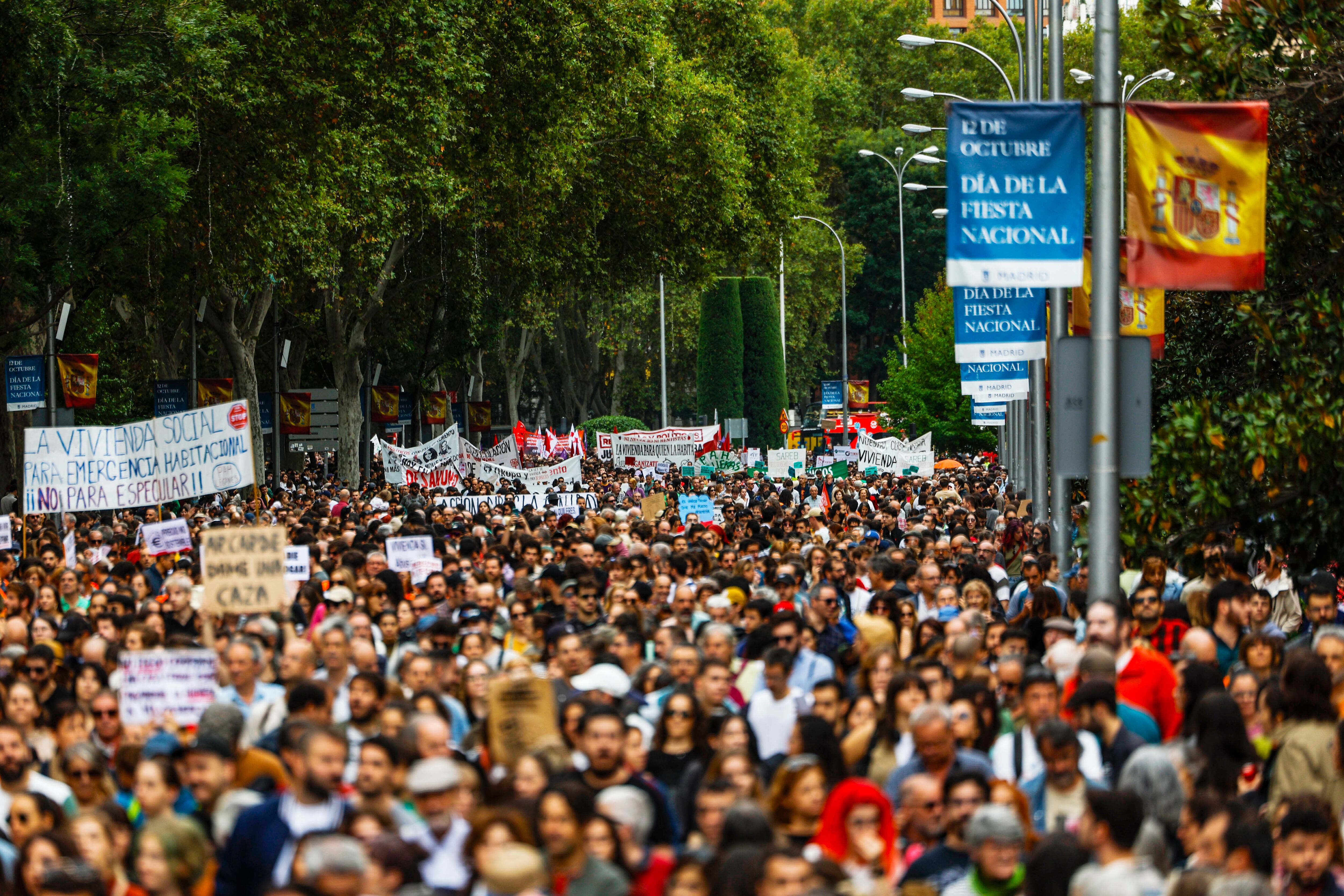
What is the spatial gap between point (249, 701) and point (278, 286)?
27.5 m

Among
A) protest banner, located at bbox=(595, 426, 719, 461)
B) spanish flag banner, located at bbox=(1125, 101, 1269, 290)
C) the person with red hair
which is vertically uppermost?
spanish flag banner, located at bbox=(1125, 101, 1269, 290)

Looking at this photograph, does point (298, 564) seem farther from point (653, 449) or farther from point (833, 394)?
point (833, 394)

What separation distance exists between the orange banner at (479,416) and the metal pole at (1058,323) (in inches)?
1278

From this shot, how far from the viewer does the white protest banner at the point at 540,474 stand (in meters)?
30.6

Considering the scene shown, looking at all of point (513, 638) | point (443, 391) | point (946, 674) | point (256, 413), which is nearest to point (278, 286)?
point (256, 413)

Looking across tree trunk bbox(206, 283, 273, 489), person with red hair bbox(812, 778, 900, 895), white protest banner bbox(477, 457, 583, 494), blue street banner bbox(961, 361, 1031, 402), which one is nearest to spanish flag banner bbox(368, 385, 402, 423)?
tree trunk bbox(206, 283, 273, 489)

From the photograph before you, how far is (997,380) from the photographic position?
20.3 m

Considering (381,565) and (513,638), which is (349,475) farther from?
(513,638)

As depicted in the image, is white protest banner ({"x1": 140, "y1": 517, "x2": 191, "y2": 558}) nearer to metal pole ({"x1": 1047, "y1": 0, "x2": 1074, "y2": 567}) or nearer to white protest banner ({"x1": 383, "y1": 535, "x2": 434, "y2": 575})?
white protest banner ({"x1": 383, "y1": 535, "x2": 434, "y2": 575})

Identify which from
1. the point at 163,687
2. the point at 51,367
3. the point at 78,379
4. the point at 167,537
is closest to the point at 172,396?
the point at 78,379

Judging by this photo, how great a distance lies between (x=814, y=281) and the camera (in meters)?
79.0

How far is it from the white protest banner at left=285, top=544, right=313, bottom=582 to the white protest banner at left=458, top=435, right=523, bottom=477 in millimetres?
19200

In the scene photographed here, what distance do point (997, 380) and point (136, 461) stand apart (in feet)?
28.6

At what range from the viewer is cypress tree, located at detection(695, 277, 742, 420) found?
253 ft
